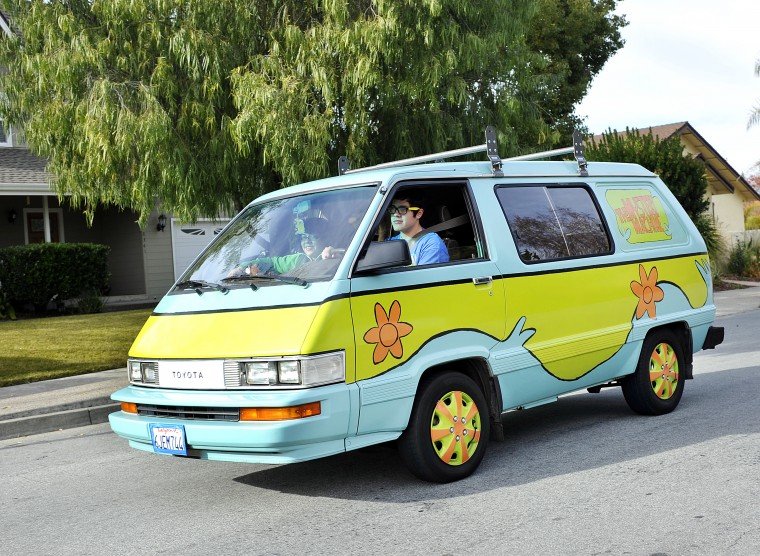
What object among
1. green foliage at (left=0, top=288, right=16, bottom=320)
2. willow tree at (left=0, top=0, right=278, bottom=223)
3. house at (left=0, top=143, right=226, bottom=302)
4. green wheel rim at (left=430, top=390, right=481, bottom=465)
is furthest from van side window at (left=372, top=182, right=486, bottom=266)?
house at (left=0, top=143, right=226, bottom=302)

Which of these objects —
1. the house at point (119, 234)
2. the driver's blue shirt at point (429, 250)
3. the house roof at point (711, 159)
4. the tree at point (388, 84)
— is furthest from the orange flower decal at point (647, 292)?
the house roof at point (711, 159)

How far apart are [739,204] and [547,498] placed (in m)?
37.0

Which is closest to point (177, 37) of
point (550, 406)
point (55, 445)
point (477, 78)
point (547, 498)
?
point (477, 78)

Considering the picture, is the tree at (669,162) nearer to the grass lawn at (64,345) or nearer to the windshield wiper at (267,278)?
the grass lawn at (64,345)

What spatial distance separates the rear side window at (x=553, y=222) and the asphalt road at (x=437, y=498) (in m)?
1.48

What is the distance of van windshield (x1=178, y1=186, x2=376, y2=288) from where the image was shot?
19.5ft

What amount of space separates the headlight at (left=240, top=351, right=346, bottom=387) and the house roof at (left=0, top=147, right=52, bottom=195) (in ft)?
52.4

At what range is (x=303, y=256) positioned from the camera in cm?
609

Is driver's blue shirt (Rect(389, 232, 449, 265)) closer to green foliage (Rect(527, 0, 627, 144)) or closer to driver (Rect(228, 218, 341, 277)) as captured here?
driver (Rect(228, 218, 341, 277))

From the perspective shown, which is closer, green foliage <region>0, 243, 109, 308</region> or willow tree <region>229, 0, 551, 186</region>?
willow tree <region>229, 0, 551, 186</region>

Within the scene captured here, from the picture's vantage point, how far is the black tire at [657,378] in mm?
7691

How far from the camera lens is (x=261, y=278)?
19.5 feet

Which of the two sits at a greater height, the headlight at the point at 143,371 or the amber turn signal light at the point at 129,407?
the headlight at the point at 143,371

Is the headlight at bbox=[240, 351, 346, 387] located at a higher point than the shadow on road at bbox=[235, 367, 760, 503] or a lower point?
higher
